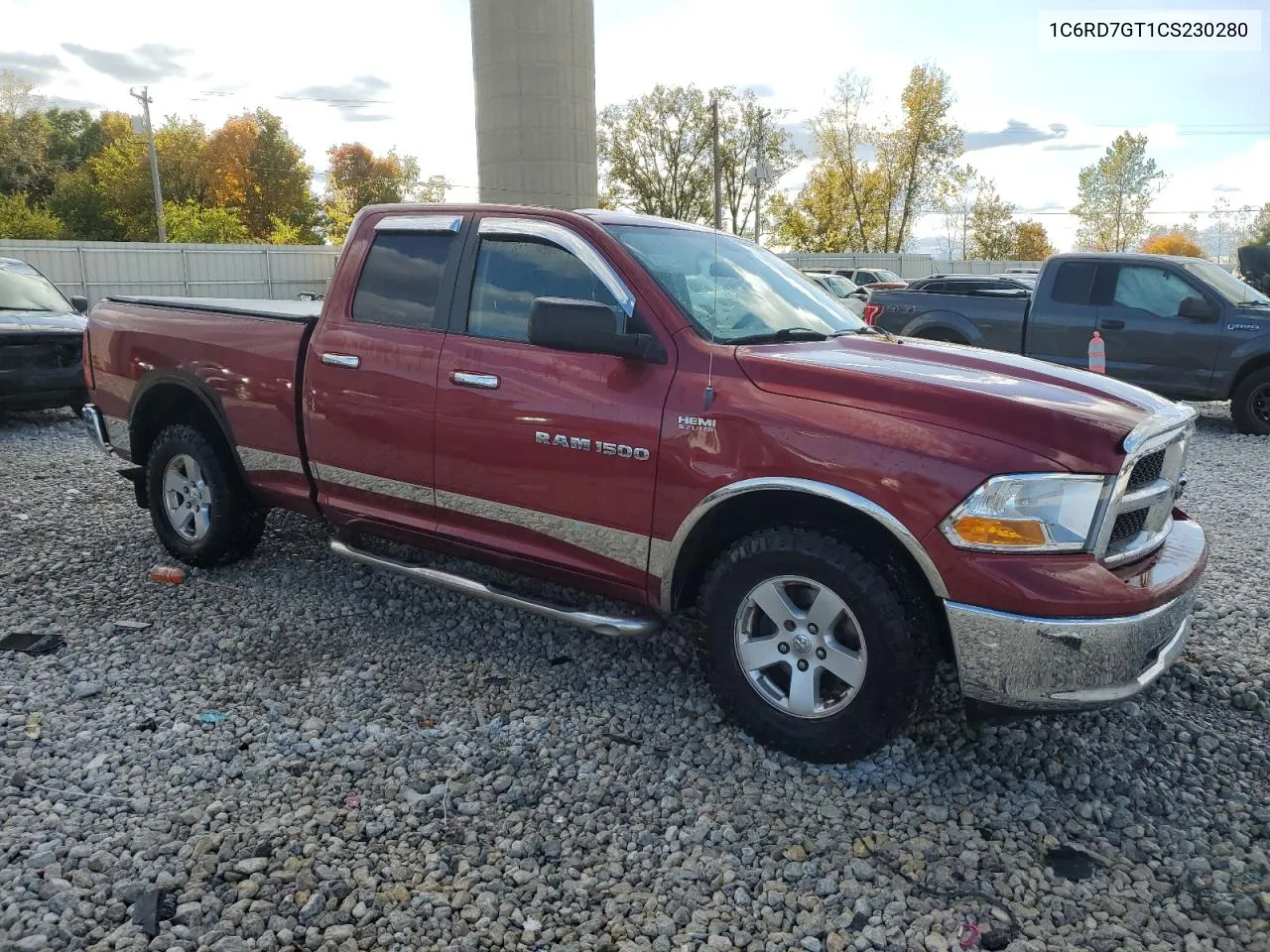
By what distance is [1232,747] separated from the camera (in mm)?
3668

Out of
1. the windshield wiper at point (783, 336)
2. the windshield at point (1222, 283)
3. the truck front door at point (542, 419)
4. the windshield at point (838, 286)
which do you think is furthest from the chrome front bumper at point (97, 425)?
the windshield at point (838, 286)

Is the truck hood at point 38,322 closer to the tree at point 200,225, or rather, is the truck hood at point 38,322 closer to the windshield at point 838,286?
the windshield at point 838,286

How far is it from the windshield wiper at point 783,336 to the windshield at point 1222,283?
8.23 meters

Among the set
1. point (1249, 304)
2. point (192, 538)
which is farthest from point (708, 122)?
point (192, 538)

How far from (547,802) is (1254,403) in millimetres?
9880

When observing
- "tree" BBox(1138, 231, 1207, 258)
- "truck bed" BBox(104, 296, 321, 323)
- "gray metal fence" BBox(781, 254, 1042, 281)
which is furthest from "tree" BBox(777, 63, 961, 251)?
"truck bed" BBox(104, 296, 321, 323)

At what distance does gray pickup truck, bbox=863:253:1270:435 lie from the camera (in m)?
10.1

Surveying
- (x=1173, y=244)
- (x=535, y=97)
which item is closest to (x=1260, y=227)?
(x=1173, y=244)

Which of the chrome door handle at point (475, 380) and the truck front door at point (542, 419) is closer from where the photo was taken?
the truck front door at point (542, 419)

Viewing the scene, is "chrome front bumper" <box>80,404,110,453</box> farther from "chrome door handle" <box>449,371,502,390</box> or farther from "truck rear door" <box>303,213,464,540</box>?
"chrome door handle" <box>449,371,502,390</box>

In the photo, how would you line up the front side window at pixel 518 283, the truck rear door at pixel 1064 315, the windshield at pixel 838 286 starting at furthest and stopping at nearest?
the windshield at pixel 838 286
the truck rear door at pixel 1064 315
the front side window at pixel 518 283

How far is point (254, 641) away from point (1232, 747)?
162 inches

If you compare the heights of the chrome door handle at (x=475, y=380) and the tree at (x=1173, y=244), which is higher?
the tree at (x=1173, y=244)

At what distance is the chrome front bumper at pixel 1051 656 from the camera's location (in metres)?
2.95
